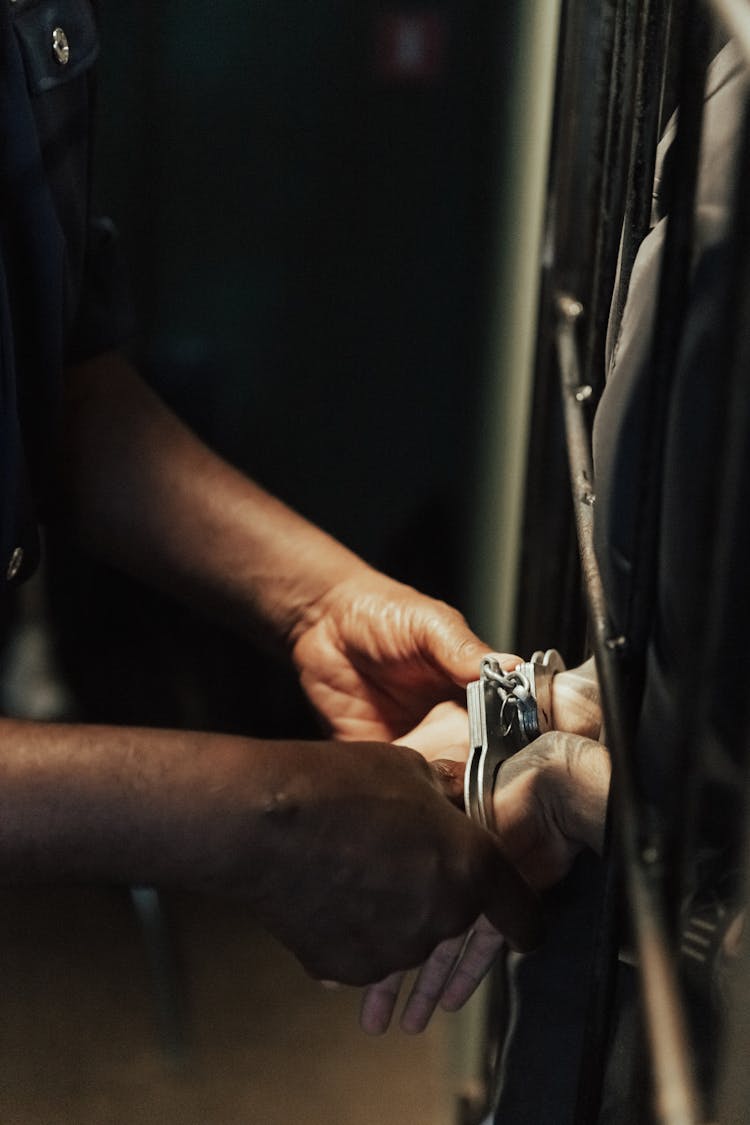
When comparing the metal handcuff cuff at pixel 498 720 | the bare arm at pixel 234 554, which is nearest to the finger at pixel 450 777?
the metal handcuff cuff at pixel 498 720

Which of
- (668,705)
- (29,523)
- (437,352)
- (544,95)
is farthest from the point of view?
(437,352)

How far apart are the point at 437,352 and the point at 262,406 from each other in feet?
0.60

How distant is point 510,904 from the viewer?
0.60m

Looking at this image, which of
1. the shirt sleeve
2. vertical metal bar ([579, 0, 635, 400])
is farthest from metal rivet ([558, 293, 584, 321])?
the shirt sleeve

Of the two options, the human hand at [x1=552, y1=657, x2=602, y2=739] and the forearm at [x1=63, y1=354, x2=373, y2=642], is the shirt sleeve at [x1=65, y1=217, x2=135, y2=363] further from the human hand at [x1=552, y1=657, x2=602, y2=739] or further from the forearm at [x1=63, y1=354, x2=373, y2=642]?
the human hand at [x1=552, y1=657, x2=602, y2=739]

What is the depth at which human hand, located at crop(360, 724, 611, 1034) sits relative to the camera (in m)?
0.59

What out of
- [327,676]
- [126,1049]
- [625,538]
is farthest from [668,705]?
[126,1049]

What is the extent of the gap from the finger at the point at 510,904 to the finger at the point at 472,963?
0.04 metres

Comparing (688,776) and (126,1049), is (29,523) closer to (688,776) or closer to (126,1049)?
→ (688,776)

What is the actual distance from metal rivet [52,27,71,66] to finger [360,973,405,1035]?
1.79 ft

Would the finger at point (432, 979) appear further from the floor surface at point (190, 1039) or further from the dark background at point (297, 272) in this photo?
the dark background at point (297, 272)

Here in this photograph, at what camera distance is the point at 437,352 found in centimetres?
131

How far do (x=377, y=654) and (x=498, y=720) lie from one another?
0.67ft

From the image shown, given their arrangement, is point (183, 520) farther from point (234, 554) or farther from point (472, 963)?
point (472, 963)
